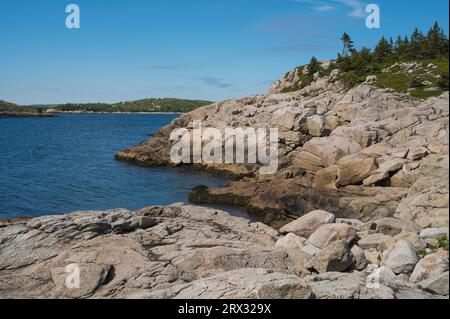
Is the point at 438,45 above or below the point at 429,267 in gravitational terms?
above

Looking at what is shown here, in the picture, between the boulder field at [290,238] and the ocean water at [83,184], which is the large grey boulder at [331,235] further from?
the ocean water at [83,184]

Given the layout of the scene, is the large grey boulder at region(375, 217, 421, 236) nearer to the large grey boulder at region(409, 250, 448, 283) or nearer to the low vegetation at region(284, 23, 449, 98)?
the large grey boulder at region(409, 250, 448, 283)

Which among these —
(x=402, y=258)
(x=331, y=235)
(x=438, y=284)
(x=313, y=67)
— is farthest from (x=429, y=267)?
(x=313, y=67)

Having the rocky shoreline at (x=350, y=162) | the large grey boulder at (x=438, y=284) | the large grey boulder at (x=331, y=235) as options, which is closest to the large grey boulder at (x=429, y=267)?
the large grey boulder at (x=438, y=284)

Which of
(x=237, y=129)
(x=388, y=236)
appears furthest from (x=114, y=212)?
(x=237, y=129)

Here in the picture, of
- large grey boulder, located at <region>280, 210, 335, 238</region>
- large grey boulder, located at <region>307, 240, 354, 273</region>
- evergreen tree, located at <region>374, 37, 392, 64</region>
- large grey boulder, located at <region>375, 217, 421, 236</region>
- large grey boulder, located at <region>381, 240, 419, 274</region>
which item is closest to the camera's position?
large grey boulder, located at <region>381, 240, 419, 274</region>

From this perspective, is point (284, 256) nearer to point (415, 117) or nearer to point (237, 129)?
point (415, 117)

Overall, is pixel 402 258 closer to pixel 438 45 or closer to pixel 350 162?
pixel 438 45

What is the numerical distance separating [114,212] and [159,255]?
16.9 ft

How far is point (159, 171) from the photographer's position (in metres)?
52.9

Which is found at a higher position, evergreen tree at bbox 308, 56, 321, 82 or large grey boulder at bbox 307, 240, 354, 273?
evergreen tree at bbox 308, 56, 321, 82

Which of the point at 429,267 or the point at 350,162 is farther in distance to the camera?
the point at 350,162

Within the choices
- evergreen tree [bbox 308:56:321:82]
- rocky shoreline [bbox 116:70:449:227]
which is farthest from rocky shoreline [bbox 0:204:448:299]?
evergreen tree [bbox 308:56:321:82]

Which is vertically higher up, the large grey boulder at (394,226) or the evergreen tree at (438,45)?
the evergreen tree at (438,45)
